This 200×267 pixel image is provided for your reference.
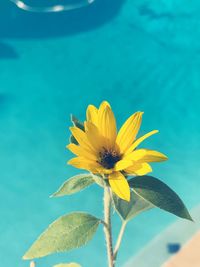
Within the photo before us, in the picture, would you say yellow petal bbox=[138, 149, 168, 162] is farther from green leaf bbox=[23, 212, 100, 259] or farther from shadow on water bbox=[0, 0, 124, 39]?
shadow on water bbox=[0, 0, 124, 39]

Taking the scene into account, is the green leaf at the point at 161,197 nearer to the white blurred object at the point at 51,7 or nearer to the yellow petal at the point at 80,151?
the yellow petal at the point at 80,151

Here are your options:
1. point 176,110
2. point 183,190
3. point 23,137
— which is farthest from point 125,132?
point 176,110

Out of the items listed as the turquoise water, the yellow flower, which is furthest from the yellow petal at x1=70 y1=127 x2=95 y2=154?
the turquoise water

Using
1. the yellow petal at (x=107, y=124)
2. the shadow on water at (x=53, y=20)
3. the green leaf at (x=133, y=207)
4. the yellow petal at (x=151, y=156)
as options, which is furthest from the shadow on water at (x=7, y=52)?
the yellow petal at (x=151, y=156)

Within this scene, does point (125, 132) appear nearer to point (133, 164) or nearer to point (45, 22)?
point (133, 164)

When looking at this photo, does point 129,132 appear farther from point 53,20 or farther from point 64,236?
point 53,20

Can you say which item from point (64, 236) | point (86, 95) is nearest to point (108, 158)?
point (64, 236)

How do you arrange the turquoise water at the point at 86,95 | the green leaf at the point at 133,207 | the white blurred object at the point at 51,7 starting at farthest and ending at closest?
1. the white blurred object at the point at 51,7
2. the turquoise water at the point at 86,95
3. the green leaf at the point at 133,207
